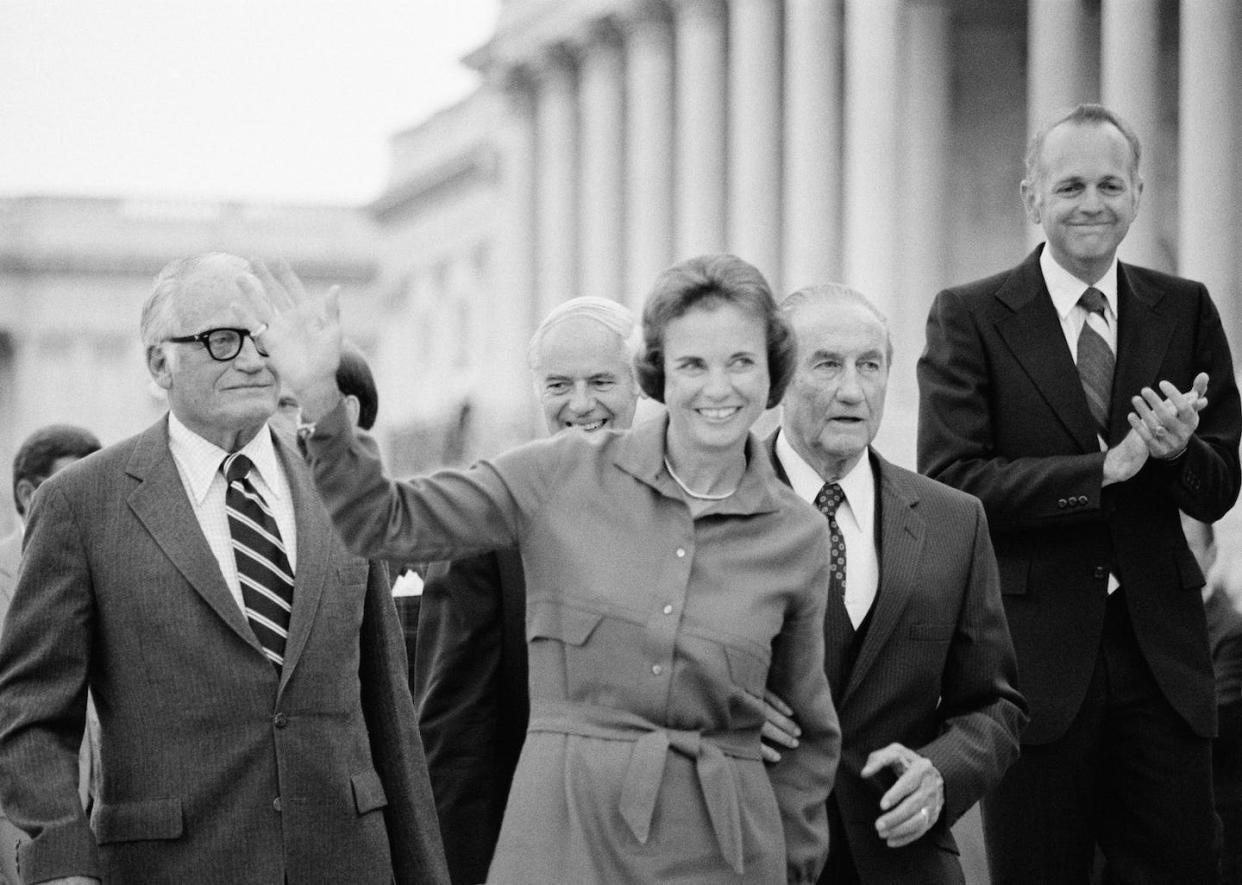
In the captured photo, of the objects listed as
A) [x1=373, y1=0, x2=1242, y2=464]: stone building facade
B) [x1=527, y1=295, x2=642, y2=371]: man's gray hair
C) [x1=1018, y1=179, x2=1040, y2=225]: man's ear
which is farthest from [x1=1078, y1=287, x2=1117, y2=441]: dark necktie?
[x1=373, y1=0, x2=1242, y2=464]: stone building facade

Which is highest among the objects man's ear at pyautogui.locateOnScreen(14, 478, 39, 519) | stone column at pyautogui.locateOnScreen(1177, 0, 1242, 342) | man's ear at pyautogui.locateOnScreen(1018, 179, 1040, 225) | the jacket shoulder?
stone column at pyautogui.locateOnScreen(1177, 0, 1242, 342)

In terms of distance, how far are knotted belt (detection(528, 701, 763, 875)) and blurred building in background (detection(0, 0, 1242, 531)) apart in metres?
10.8

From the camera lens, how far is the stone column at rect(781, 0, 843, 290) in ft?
140

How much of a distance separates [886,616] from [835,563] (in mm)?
273

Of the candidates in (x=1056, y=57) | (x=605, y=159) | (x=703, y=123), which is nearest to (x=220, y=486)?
(x=1056, y=57)

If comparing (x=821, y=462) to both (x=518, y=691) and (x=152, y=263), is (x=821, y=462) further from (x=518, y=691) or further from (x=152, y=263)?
(x=152, y=263)

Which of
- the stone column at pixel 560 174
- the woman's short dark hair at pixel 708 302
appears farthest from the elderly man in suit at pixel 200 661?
the stone column at pixel 560 174

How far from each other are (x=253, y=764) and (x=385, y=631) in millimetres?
718

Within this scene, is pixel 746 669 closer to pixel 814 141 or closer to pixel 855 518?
pixel 855 518

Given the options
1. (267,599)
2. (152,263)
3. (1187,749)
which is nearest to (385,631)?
(267,599)

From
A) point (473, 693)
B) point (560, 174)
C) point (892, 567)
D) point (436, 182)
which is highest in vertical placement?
point (436, 182)

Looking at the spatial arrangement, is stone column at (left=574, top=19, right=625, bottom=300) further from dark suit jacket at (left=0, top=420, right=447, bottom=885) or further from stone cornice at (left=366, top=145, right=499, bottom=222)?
dark suit jacket at (left=0, top=420, right=447, bottom=885)

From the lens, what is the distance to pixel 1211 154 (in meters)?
31.6

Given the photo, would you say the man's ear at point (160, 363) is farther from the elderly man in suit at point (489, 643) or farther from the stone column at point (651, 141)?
the stone column at point (651, 141)
